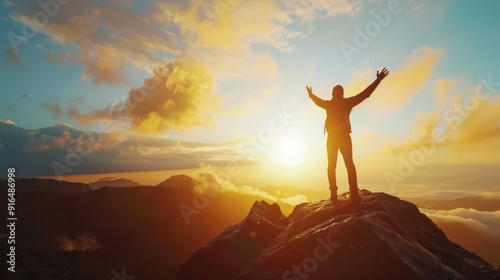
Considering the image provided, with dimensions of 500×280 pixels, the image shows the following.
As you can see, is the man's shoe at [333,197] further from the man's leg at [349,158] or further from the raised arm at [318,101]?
the raised arm at [318,101]

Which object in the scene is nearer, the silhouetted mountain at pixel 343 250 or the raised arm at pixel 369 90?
the silhouetted mountain at pixel 343 250

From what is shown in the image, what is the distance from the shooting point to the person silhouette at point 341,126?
12.1 metres

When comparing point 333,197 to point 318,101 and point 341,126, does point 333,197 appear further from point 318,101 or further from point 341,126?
point 318,101

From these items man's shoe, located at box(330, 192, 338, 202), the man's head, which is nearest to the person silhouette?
the man's head

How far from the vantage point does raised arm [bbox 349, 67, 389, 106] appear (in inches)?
469

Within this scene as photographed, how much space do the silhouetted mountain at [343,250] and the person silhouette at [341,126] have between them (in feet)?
4.64

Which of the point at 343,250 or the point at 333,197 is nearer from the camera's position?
the point at 343,250

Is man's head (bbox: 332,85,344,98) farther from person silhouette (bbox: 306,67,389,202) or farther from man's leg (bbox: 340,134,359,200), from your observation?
man's leg (bbox: 340,134,359,200)

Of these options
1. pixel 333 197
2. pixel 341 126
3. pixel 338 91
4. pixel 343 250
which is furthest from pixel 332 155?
pixel 343 250

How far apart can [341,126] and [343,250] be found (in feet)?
17.0

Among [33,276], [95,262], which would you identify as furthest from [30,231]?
[33,276]

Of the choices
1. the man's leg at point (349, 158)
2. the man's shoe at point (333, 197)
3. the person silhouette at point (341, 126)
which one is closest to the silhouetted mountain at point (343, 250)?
the man's shoe at point (333, 197)

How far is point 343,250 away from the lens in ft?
28.9

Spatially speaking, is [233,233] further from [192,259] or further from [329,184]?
[329,184]
